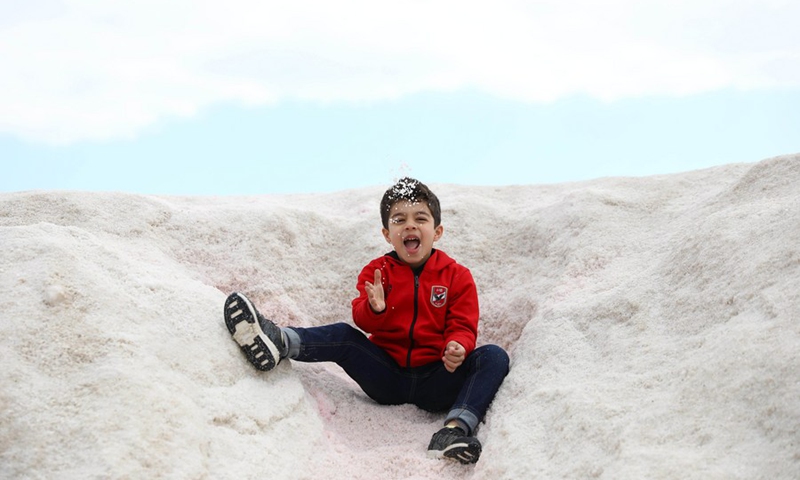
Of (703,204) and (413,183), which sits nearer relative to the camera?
(413,183)

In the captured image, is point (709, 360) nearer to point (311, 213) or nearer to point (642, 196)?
point (642, 196)

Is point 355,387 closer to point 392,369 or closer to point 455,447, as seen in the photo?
point 392,369

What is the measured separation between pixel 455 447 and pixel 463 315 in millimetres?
686

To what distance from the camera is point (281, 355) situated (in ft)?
8.89

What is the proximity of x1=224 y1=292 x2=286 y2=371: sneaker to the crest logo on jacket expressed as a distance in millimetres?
738

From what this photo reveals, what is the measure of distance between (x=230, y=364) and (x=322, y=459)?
0.46 meters

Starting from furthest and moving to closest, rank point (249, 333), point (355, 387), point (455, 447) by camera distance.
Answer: point (355, 387) → point (249, 333) → point (455, 447)

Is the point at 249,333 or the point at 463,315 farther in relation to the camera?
the point at 463,315

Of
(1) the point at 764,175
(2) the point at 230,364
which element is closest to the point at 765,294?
(1) the point at 764,175

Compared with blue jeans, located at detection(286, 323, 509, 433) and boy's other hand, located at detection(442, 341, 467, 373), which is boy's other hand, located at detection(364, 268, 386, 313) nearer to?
blue jeans, located at detection(286, 323, 509, 433)

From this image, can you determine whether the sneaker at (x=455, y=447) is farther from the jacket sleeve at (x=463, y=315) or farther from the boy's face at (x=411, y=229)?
the boy's face at (x=411, y=229)

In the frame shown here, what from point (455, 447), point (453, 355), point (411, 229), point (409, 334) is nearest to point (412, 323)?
point (409, 334)

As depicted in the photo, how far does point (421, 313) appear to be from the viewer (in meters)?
2.99

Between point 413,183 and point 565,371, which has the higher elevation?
point 413,183
